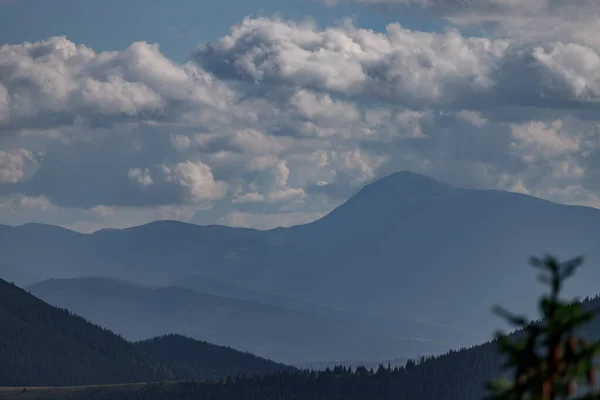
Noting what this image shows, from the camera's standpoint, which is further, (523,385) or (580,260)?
(580,260)

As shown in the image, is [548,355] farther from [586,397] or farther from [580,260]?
[580,260]

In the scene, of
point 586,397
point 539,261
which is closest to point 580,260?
point 539,261

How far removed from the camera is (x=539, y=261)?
30.9m

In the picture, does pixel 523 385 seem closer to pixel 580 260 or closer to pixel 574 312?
pixel 574 312

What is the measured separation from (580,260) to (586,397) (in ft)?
13.7

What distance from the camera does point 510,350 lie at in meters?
30.7

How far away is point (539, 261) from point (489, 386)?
3496mm

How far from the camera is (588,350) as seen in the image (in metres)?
29.7

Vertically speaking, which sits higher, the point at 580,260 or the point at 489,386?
the point at 580,260

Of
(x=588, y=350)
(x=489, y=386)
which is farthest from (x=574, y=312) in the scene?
(x=489, y=386)

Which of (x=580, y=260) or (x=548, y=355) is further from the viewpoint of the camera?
(x=580, y=260)

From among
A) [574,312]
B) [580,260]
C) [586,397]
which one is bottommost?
[586,397]

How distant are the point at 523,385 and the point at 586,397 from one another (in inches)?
63.0

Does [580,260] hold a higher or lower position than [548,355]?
higher
